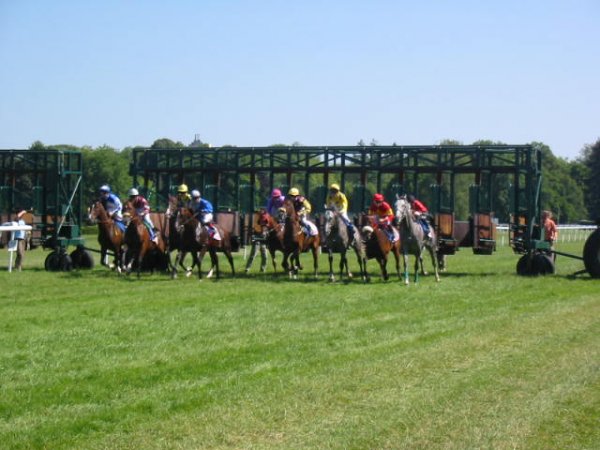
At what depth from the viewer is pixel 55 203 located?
31.7 meters

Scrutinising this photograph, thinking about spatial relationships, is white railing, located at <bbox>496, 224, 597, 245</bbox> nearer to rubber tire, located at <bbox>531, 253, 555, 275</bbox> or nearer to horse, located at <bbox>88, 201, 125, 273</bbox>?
rubber tire, located at <bbox>531, 253, 555, 275</bbox>

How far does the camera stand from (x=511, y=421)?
32.4 ft

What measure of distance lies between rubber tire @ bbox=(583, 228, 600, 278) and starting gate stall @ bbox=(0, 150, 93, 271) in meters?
13.5

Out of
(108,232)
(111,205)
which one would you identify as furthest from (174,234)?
(111,205)

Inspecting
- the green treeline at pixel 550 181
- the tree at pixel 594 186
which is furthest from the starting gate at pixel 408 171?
the tree at pixel 594 186

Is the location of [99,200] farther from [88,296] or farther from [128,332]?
[128,332]

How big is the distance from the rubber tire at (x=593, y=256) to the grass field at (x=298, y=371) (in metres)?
5.92

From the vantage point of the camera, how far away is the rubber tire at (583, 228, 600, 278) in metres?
27.8

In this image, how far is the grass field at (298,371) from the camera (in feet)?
31.1

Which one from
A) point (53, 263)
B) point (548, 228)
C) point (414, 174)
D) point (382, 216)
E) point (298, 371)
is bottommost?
point (298, 371)

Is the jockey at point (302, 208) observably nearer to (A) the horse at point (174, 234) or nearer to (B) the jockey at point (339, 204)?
(B) the jockey at point (339, 204)

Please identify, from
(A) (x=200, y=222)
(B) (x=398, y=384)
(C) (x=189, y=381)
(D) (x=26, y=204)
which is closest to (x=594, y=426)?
(B) (x=398, y=384)

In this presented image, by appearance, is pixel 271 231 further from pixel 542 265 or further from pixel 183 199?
pixel 542 265

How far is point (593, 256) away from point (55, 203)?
14976mm
